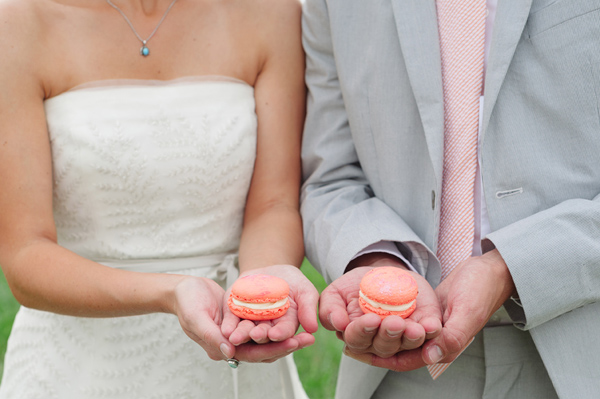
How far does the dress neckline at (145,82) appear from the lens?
2.40 m

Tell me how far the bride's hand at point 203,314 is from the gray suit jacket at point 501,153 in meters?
0.45

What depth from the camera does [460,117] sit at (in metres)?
2.17

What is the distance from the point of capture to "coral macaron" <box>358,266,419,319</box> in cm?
196

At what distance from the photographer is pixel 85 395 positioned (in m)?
2.45

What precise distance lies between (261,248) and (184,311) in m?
0.59

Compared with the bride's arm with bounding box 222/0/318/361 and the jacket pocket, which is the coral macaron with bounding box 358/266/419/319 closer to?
the bride's arm with bounding box 222/0/318/361

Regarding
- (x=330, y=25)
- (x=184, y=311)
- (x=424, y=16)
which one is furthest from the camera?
(x=330, y=25)

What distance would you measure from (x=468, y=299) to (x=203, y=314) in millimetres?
790

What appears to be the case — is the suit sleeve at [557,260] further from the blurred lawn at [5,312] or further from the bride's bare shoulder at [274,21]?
the blurred lawn at [5,312]

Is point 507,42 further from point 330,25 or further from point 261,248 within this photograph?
point 261,248

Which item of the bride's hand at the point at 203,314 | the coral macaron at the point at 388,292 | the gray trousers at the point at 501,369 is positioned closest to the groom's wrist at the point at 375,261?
the coral macaron at the point at 388,292

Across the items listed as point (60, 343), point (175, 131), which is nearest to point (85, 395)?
point (60, 343)

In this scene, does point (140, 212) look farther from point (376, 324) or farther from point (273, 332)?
point (376, 324)

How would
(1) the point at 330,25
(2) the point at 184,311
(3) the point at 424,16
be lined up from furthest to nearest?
(1) the point at 330,25 < (3) the point at 424,16 < (2) the point at 184,311
